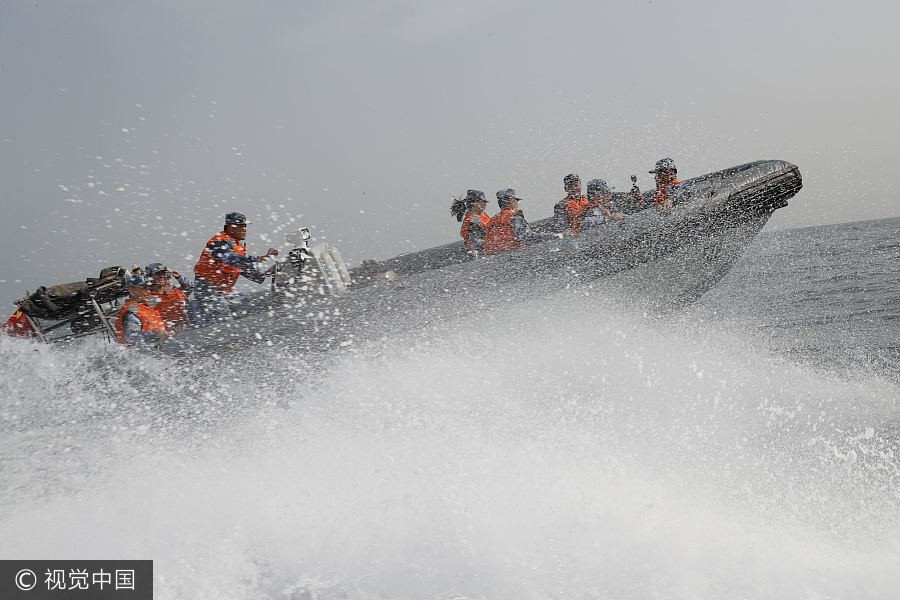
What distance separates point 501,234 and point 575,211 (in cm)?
84

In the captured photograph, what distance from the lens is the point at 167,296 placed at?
5.16m

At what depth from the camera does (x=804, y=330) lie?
7484 millimetres

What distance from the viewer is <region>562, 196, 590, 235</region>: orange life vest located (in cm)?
648

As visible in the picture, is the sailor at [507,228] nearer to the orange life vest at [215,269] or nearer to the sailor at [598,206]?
the sailor at [598,206]

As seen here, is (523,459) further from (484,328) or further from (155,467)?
(155,467)

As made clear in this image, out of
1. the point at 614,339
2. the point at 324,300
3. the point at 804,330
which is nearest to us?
the point at 324,300

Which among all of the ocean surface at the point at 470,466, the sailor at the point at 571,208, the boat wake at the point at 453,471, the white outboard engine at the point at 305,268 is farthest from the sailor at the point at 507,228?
the white outboard engine at the point at 305,268

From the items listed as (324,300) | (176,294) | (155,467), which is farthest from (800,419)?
(176,294)

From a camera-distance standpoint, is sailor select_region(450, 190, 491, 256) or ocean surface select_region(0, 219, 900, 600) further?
sailor select_region(450, 190, 491, 256)

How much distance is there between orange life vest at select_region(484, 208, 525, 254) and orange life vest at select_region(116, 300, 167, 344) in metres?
2.87

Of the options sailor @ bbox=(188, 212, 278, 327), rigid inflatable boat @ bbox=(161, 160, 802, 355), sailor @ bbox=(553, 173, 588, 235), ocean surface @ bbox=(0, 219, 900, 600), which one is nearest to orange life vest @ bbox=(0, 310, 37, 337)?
ocean surface @ bbox=(0, 219, 900, 600)

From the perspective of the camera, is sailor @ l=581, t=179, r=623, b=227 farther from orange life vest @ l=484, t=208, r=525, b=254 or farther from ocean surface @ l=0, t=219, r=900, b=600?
ocean surface @ l=0, t=219, r=900, b=600

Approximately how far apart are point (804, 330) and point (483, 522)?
5.81 meters

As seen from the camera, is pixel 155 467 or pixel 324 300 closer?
pixel 155 467
